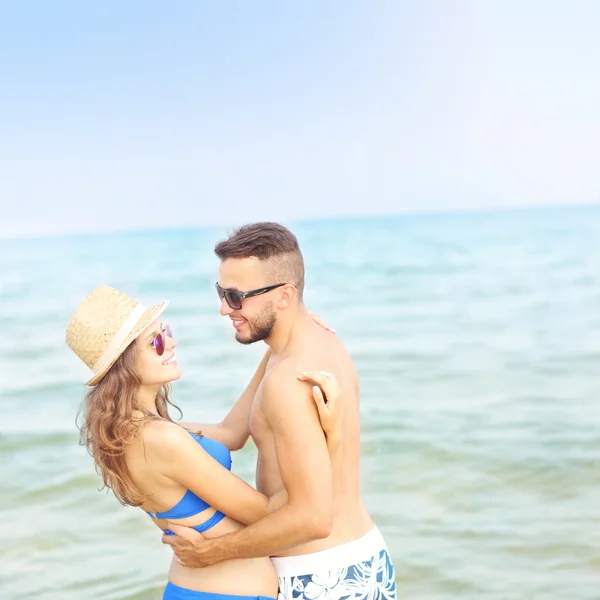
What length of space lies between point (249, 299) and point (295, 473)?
2.07 ft

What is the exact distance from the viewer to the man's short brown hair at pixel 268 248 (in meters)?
3.38

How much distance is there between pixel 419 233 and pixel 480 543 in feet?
135

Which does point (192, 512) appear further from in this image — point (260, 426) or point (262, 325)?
point (262, 325)

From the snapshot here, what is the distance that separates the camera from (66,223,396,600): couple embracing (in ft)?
10.5

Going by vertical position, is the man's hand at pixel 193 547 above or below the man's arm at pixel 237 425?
below

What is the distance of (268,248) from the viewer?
11.1ft

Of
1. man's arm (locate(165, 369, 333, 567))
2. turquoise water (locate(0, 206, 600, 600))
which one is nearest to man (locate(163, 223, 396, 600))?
man's arm (locate(165, 369, 333, 567))

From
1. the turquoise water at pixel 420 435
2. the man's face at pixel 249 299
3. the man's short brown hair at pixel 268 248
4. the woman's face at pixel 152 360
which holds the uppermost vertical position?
the man's short brown hair at pixel 268 248

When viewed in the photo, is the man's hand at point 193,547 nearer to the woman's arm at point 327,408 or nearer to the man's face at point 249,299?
the woman's arm at point 327,408

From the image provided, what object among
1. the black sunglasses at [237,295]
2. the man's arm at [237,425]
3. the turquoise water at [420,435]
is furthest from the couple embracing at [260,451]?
the turquoise water at [420,435]

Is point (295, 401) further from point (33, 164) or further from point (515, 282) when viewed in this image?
point (33, 164)

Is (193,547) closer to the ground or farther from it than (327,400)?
closer to the ground

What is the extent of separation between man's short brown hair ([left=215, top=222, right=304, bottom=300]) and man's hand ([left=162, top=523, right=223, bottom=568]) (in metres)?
0.90

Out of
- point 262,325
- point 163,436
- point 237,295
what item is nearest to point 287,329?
point 262,325
